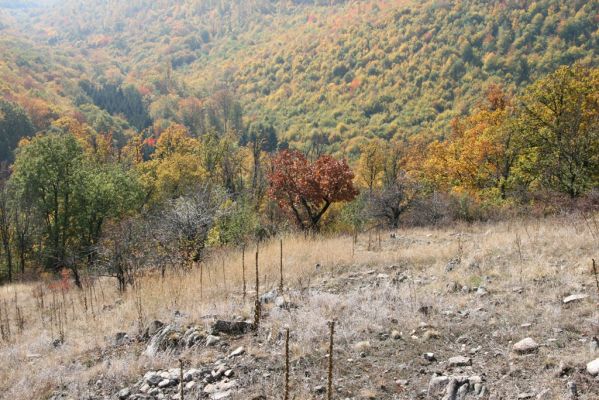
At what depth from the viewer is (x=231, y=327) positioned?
568 centimetres

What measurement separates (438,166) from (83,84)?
132227mm

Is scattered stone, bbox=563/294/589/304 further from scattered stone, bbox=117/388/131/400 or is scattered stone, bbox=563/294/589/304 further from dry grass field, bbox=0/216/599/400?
scattered stone, bbox=117/388/131/400

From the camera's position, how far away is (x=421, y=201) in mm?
21000

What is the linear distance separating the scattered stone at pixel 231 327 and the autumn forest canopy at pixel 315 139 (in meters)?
5.72

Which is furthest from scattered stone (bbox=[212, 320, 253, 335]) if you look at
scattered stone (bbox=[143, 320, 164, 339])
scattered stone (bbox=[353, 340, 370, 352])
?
scattered stone (bbox=[353, 340, 370, 352])

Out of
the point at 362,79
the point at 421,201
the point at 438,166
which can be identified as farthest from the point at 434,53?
the point at 421,201

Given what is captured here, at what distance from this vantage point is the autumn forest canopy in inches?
679

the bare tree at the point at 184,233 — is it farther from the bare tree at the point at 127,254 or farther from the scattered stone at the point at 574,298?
the scattered stone at the point at 574,298

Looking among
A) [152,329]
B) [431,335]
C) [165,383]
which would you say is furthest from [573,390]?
[152,329]

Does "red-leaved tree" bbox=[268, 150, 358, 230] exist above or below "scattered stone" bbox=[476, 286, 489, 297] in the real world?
above

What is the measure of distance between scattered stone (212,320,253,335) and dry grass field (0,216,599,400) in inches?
5.2

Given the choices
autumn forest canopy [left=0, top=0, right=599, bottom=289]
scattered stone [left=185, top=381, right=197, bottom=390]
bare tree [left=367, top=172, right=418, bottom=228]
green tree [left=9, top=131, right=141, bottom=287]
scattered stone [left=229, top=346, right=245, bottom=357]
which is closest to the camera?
scattered stone [left=185, top=381, right=197, bottom=390]

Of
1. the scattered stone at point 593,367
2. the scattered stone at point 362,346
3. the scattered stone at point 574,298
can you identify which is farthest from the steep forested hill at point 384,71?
the scattered stone at point 593,367

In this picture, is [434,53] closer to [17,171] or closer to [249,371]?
[17,171]
